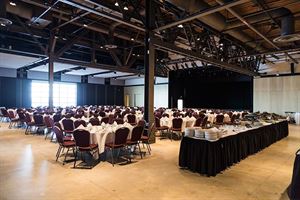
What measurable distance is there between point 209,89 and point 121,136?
18438 mm

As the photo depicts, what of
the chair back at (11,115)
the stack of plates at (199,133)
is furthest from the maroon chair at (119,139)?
the chair back at (11,115)

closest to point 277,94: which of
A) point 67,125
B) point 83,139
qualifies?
point 67,125

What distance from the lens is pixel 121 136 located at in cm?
541

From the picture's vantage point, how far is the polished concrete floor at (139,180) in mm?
3629

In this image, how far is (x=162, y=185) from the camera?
13.2 ft

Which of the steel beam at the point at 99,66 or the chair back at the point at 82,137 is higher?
the steel beam at the point at 99,66

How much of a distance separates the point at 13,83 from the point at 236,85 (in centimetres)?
1914

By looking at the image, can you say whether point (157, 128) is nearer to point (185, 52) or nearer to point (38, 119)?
point (185, 52)

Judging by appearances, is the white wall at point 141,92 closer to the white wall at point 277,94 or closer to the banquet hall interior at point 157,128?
the banquet hall interior at point 157,128

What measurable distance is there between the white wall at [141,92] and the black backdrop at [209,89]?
2.84ft

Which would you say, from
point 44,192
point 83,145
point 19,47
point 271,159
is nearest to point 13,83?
point 19,47

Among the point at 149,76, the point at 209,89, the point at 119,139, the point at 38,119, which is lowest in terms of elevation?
the point at 119,139

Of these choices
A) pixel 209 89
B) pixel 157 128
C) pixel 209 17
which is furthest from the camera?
pixel 209 89

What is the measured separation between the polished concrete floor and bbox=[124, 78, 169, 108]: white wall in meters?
16.7
